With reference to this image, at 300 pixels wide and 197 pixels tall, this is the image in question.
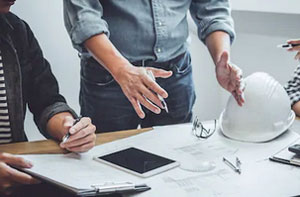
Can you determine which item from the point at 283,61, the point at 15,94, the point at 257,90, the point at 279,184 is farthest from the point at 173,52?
the point at 283,61

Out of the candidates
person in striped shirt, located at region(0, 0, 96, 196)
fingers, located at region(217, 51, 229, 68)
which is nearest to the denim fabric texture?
person in striped shirt, located at region(0, 0, 96, 196)

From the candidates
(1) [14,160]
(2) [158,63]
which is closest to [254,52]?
(2) [158,63]

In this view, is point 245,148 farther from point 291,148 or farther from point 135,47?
point 135,47

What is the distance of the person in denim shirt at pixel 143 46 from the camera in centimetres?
137

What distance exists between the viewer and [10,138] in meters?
1.41

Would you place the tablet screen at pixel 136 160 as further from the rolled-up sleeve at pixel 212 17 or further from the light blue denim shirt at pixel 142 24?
the rolled-up sleeve at pixel 212 17

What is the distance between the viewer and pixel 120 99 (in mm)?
1542

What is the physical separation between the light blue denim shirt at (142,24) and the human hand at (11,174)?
0.41m

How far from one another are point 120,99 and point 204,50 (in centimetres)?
145

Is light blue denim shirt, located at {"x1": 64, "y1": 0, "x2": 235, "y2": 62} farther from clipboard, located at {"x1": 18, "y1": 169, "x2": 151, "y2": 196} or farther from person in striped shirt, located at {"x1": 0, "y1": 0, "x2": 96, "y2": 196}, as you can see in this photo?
clipboard, located at {"x1": 18, "y1": 169, "x2": 151, "y2": 196}

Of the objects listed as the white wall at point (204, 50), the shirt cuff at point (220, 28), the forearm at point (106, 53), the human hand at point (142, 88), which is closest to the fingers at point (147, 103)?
the human hand at point (142, 88)

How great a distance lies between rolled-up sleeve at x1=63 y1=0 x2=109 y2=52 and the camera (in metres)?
1.33

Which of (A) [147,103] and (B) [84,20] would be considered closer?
(A) [147,103]

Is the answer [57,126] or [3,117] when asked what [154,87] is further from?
[3,117]
